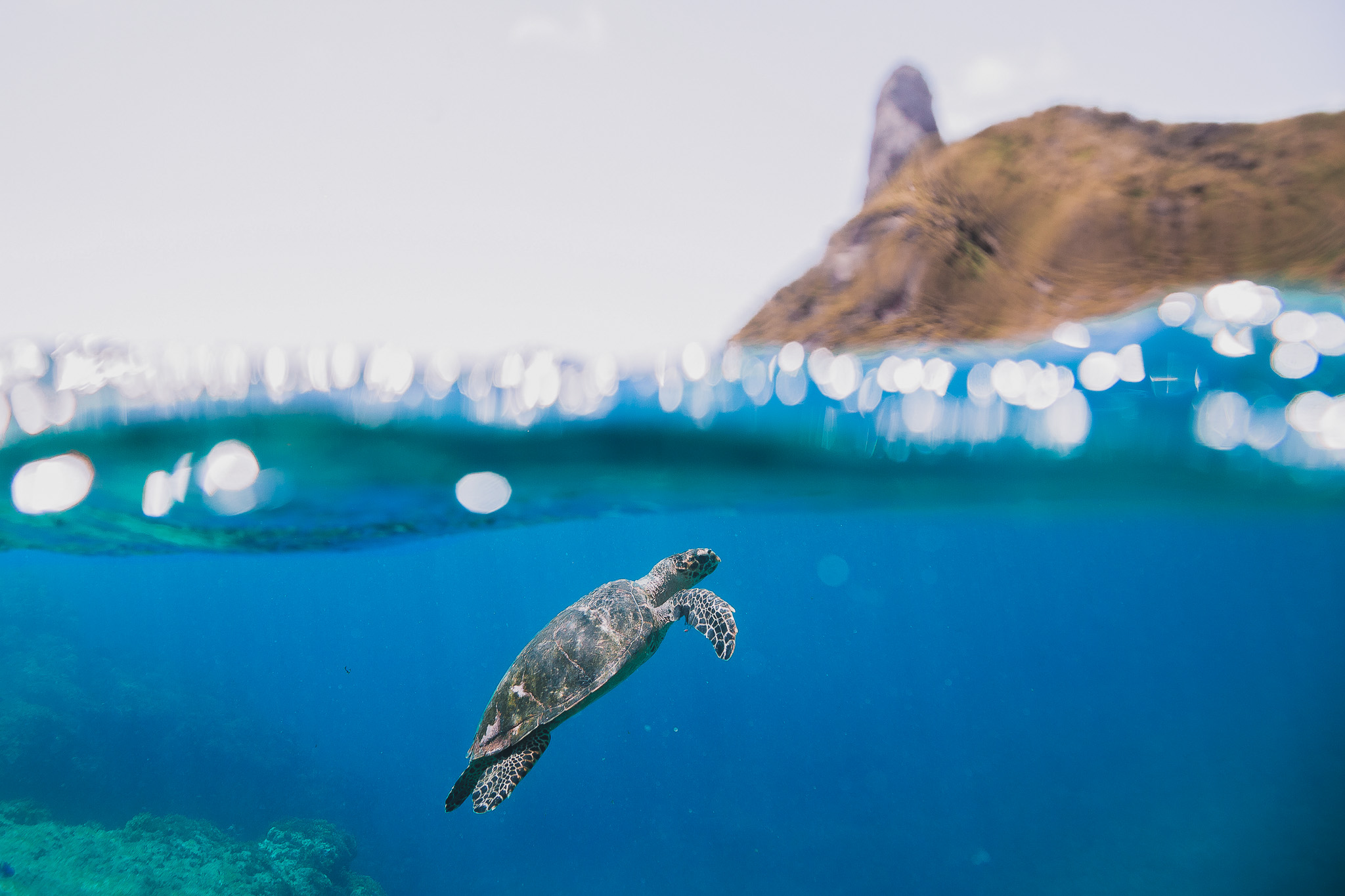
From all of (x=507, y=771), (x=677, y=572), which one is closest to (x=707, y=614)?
(x=677, y=572)

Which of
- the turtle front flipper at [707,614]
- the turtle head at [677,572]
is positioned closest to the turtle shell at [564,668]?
the turtle front flipper at [707,614]

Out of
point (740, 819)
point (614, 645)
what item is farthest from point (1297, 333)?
point (740, 819)

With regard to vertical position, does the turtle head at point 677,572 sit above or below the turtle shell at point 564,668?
above

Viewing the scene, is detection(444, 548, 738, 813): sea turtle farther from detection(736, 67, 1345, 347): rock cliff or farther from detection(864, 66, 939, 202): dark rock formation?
detection(864, 66, 939, 202): dark rock formation

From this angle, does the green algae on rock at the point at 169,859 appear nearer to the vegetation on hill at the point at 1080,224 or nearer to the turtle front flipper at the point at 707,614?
the turtle front flipper at the point at 707,614

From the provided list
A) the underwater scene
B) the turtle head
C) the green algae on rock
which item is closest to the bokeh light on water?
the underwater scene

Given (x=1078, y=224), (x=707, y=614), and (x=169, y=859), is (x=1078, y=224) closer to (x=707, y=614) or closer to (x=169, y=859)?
(x=707, y=614)

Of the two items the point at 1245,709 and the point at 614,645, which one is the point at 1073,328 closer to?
the point at 614,645
